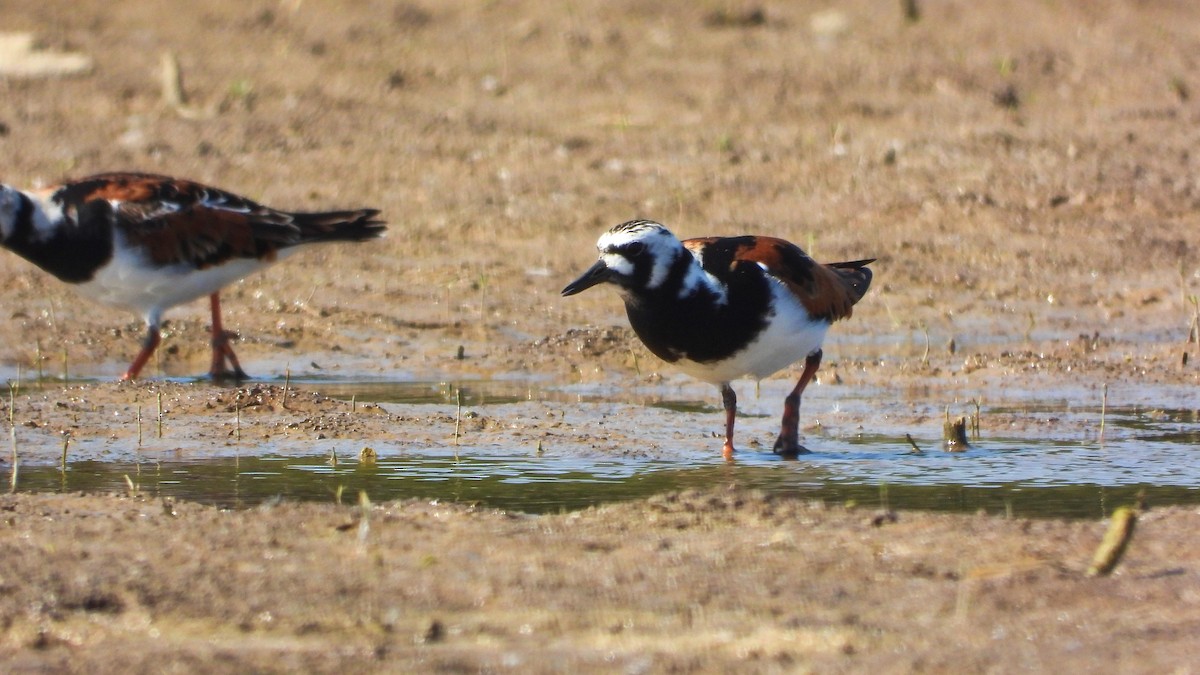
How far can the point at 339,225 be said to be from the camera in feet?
33.9

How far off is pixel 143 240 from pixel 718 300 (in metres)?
3.60

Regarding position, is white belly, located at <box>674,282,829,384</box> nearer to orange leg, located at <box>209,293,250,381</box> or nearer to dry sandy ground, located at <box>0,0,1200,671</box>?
dry sandy ground, located at <box>0,0,1200,671</box>

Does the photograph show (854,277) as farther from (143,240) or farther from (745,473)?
(143,240)

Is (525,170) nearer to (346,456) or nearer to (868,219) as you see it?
(868,219)

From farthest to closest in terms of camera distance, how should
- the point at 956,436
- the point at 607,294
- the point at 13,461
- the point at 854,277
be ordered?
the point at 607,294 < the point at 854,277 < the point at 956,436 < the point at 13,461

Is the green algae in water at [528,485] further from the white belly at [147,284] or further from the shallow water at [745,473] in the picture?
the white belly at [147,284]

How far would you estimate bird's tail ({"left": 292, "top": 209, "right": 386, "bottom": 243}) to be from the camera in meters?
10.2

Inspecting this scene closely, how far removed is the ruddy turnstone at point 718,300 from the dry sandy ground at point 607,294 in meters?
0.46

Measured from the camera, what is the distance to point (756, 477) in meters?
7.19

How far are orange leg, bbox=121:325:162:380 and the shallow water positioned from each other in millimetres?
1627

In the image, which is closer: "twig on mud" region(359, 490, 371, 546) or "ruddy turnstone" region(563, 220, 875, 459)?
"twig on mud" region(359, 490, 371, 546)

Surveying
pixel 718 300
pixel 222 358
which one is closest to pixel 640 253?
pixel 718 300

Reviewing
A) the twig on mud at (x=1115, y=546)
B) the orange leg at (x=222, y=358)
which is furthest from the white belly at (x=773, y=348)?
the orange leg at (x=222, y=358)

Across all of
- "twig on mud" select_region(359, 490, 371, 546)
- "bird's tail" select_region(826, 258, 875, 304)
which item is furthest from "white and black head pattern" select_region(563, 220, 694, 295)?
"twig on mud" select_region(359, 490, 371, 546)
